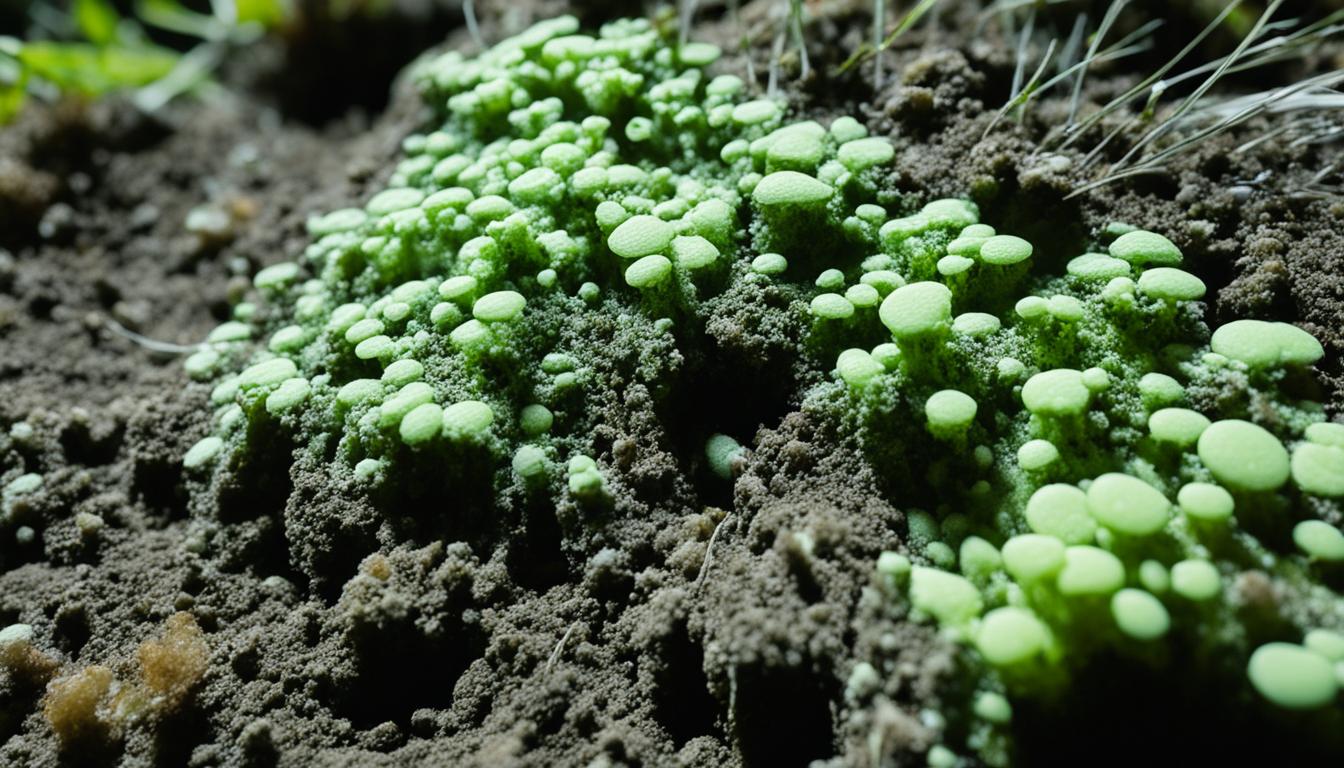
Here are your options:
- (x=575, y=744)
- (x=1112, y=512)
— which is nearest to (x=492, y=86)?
(x=575, y=744)

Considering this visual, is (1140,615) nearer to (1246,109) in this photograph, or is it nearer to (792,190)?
(792,190)

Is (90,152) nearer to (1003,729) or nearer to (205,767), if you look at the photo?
(205,767)

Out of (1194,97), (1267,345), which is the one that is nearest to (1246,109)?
(1194,97)

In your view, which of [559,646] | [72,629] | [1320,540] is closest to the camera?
[1320,540]

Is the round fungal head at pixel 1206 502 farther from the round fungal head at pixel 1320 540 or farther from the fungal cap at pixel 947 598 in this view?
the fungal cap at pixel 947 598

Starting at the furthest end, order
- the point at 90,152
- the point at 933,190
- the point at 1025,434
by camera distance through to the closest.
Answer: the point at 90,152
the point at 933,190
the point at 1025,434

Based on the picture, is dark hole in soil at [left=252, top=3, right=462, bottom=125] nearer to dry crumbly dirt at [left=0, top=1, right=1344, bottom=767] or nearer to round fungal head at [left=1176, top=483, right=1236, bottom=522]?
dry crumbly dirt at [left=0, top=1, right=1344, bottom=767]
